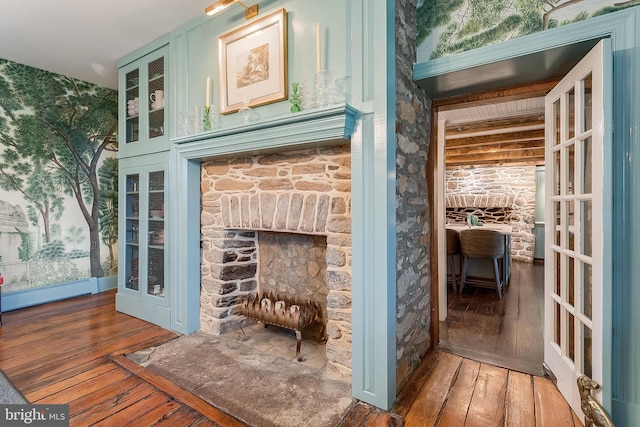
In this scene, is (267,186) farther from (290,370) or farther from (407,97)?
(290,370)

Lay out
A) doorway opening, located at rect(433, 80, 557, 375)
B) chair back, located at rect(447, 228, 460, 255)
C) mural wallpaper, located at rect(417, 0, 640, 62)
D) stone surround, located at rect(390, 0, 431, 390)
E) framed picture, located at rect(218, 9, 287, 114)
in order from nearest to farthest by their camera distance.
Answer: mural wallpaper, located at rect(417, 0, 640, 62) < stone surround, located at rect(390, 0, 431, 390) < framed picture, located at rect(218, 9, 287, 114) < doorway opening, located at rect(433, 80, 557, 375) < chair back, located at rect(447, 228, 460, 255)

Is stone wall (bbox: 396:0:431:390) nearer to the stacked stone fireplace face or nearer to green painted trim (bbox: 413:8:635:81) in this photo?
green painted trim (bbox: 413:8:635:81)

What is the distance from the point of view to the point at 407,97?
202 centimetres

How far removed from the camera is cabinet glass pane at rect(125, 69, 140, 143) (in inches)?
129

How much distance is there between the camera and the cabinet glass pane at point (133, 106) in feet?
10.8

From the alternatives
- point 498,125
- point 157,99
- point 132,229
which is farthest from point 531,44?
point 132,229

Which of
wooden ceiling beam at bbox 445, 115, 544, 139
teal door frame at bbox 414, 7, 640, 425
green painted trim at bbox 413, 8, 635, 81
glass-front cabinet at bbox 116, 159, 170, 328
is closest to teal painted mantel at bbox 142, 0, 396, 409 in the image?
green painted trim at bbox 413, 8, 635, 81

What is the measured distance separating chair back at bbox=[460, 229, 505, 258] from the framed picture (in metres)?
2.96

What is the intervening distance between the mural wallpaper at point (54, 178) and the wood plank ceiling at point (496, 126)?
444 cm

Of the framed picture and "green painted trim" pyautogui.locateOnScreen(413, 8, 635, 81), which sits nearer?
"green painted trim" pyautogui.locateOnScreen(413, 8, 635, 81)

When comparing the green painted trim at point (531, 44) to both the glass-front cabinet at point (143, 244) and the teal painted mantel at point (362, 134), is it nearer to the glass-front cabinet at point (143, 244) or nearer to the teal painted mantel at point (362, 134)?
the teal painted mantel at point (362, 134)

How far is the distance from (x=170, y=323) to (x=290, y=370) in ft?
4.65

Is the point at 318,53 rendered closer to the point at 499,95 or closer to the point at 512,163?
the point at 499,95

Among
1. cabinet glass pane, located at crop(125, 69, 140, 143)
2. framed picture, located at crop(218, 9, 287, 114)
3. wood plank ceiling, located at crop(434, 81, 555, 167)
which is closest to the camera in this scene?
framed picture, located at crop(218, 9, 287, 114)
